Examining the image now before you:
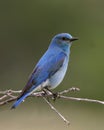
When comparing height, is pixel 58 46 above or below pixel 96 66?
above

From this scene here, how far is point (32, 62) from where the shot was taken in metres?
18.9

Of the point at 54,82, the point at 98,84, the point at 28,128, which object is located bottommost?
the point at 98,84

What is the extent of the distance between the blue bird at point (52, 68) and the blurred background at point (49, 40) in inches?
295

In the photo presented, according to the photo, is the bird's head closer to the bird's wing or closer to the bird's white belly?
the bird's wing

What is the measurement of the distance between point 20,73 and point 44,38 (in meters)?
2.02

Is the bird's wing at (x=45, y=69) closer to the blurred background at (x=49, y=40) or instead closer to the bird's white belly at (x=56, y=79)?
the bird's white belly at (x=56, y=79)

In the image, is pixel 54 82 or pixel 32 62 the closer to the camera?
pixel 54 82

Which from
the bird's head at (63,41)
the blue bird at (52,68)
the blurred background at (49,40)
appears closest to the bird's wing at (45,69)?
the blue bird at (52,68)

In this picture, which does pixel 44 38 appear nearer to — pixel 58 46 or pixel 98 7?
pixel 98 7

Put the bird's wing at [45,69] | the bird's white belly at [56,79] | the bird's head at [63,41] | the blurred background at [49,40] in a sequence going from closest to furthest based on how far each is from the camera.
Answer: the bird's wing at [45,69]
the bird's white belly at [56,79]
the bird's head at [63,41]
the blurred background at [49,40]

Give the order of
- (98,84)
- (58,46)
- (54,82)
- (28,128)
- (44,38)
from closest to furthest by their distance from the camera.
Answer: (54,82) → (58,46) → (28,128) → (98,84) → (44,38)

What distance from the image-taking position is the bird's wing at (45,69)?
671 cm

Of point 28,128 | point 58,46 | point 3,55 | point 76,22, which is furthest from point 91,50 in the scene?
point 58,46

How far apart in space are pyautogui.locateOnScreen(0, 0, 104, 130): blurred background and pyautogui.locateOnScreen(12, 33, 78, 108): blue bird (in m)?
7.49
